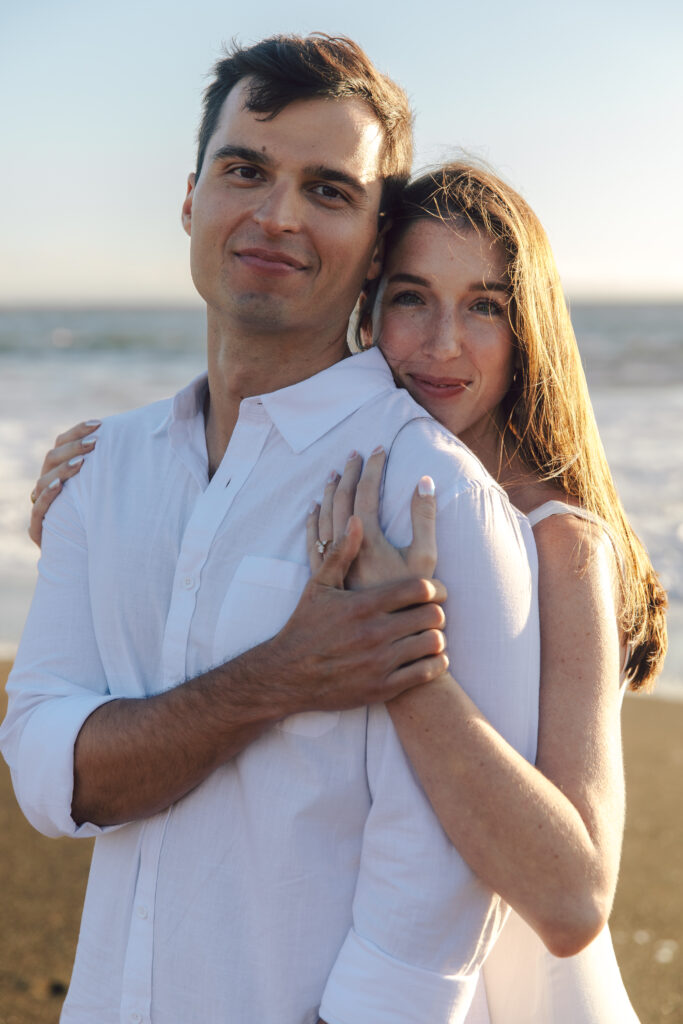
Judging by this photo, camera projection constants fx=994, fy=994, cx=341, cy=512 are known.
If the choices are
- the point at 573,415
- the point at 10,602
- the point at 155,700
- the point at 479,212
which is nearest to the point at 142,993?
the point at 155,700

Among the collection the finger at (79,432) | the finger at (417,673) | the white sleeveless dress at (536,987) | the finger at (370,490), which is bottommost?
the white sleeveless dress at (536,987)

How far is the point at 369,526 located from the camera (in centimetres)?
171

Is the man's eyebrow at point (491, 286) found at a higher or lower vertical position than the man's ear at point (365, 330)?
higher

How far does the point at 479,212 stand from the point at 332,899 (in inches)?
60.1

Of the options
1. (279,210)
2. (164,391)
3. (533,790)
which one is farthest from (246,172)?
→ (164,391)

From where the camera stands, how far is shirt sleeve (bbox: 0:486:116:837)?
→ 1.79 metres

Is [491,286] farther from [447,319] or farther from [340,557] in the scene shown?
[340,557]

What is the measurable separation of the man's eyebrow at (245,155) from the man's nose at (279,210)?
0.06m

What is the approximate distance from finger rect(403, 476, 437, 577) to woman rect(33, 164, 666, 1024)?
2cm

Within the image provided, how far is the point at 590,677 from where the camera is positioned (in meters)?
1.81

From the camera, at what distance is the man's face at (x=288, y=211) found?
202cm

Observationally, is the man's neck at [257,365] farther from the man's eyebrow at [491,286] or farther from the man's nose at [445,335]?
the man's eyebrow at [491,286]

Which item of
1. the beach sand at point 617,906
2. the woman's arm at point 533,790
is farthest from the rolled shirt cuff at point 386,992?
the beach sand at point 617,906

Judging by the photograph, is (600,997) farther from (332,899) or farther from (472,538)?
(472,538)
